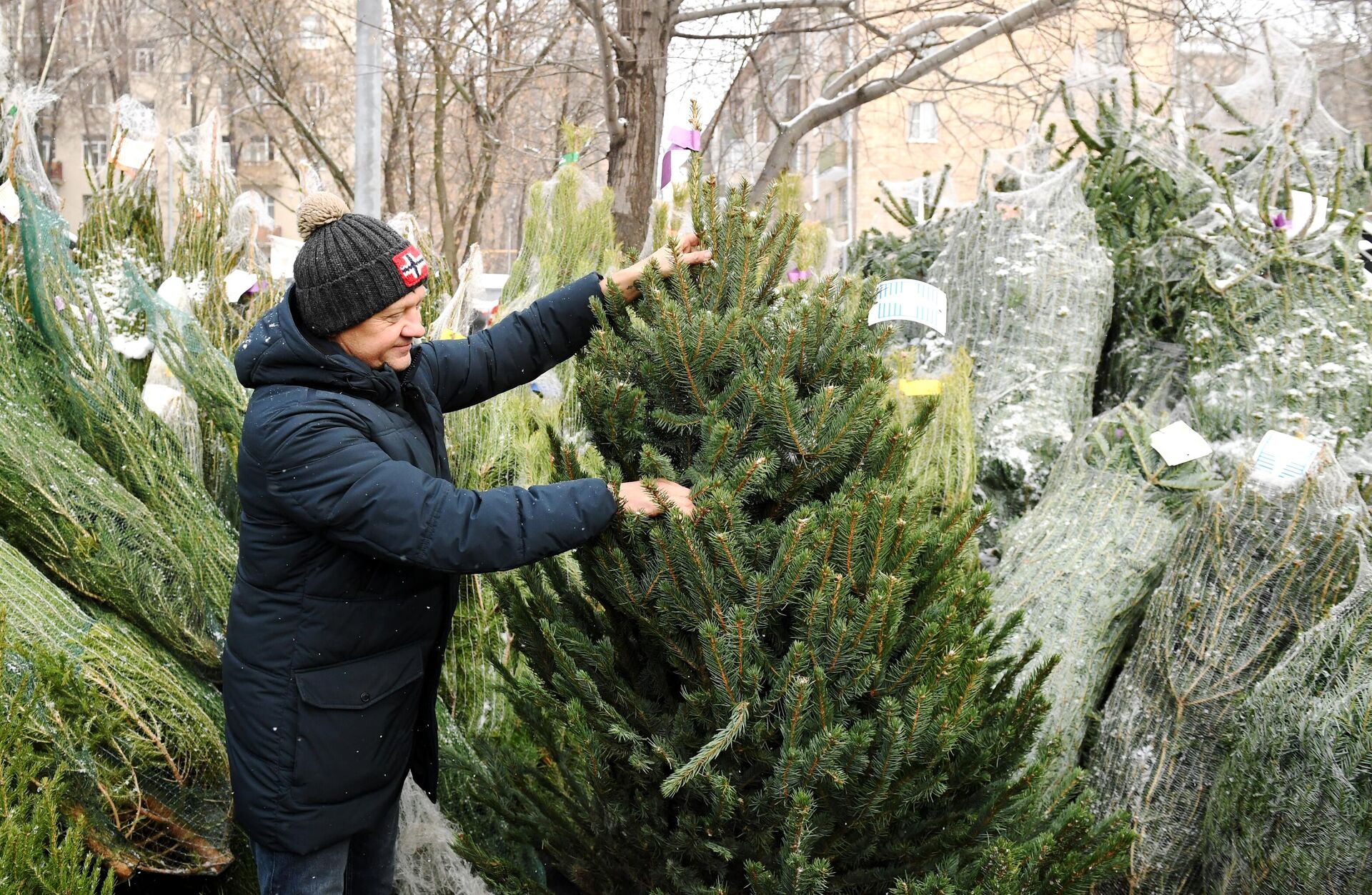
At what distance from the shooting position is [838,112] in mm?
6914

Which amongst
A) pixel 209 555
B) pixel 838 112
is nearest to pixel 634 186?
pixel 838 112

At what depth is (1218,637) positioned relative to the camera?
9.12ft

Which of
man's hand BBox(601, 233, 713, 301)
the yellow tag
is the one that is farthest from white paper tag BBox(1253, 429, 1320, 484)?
man's hand BBox(601, 233, 713, 301)

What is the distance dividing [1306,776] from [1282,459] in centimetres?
90

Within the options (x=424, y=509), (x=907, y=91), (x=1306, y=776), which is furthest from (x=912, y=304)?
(x=907, y=91)

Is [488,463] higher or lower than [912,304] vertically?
lower

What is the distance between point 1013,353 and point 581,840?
2874 millimetres

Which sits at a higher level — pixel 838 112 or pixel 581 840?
pixel 838 112

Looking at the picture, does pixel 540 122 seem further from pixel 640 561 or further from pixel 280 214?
pixel 280 214

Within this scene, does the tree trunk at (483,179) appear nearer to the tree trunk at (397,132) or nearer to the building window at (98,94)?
the tree trunk at (397,132)

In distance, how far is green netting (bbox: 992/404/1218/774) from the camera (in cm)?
304

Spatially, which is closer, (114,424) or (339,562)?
(339,562)

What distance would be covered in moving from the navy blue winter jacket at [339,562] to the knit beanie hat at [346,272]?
0.17 feet

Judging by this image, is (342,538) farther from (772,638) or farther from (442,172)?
(442,172)
